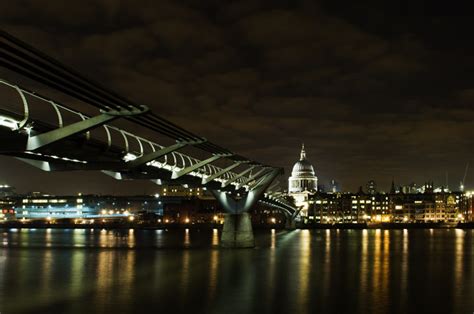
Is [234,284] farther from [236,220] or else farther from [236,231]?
[236,231]

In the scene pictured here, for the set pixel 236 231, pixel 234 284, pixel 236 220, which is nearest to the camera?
pixel 234 284

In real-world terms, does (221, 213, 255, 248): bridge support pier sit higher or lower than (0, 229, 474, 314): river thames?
higher

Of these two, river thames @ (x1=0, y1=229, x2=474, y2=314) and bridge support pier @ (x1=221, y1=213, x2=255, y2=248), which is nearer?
river thames @ (x1=0, y1=229, x2=474, y2=314)

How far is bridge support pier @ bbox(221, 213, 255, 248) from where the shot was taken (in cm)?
7812

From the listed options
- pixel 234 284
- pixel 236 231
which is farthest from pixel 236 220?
pixel 234 284

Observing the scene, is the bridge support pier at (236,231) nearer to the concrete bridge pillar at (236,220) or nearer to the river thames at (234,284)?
the concrete bridge pillar at (236,220)

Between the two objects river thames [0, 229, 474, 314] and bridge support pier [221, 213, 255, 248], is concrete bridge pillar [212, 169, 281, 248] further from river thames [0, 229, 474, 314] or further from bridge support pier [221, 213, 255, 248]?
river thames [0, 229, 474, 314]

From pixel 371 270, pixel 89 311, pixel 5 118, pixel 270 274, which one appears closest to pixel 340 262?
pixel 371 270

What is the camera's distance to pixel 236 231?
78250 millimetres

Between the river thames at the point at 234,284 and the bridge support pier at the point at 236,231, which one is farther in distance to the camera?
the bridge support pier at the point at 236,231

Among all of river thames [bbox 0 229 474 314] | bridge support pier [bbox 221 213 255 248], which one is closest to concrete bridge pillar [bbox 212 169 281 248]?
bridge support pier [bbox 221 213 255 248]

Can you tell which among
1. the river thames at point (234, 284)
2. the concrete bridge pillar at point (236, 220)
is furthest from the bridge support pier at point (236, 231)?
the river thames at point (234, 284)

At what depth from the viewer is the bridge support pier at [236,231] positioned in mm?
78125

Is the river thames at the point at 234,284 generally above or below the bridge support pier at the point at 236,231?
below
